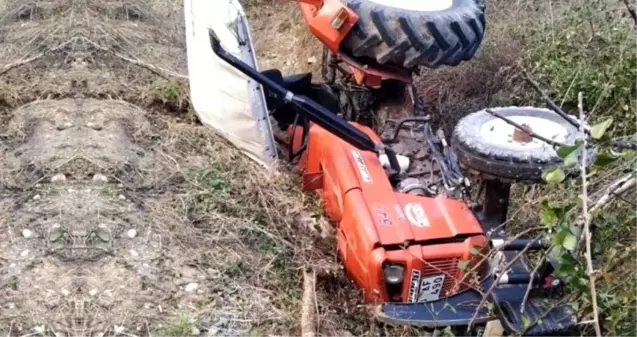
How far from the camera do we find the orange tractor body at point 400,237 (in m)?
3.40

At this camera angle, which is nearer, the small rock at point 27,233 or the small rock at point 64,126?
the small rock at point 27,233

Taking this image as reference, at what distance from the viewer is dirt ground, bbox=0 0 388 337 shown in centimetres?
344

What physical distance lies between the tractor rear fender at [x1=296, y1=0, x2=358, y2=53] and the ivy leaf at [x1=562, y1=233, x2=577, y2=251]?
2.00m

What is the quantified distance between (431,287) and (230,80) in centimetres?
156

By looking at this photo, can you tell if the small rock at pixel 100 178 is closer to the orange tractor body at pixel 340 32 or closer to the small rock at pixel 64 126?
the small rock at pixel 64 126

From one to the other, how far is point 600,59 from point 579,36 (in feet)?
0.94

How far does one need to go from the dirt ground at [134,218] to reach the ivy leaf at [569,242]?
1.40 m

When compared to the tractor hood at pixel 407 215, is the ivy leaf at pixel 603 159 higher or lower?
higher

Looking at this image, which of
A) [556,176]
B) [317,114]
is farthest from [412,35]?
[556,176]

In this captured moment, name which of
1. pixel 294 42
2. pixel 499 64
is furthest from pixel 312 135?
pixel 294 42

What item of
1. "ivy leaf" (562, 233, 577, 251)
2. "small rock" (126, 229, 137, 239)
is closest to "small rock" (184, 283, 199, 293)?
"small rock" (126, 229, 137, 239)

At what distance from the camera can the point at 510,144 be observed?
340cm

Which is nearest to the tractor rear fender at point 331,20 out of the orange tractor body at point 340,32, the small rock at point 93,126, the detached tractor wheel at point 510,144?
the orange tractor body at point 340,32

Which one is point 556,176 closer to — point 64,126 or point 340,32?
point 340,32
